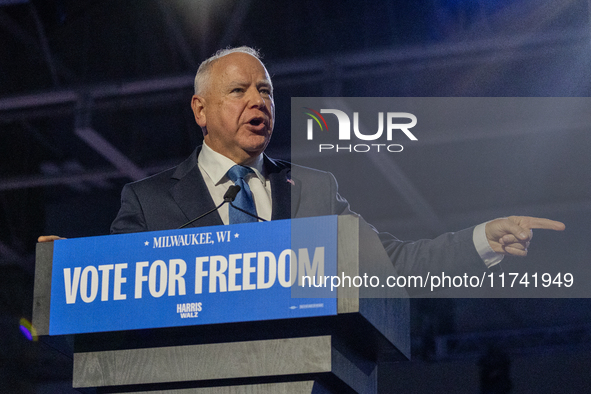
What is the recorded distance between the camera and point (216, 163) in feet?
5.57

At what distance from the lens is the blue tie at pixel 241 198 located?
1.41 metres

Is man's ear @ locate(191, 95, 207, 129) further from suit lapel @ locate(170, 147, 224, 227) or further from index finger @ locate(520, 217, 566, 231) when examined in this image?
index finger @ locate(520, 217, 566, 231)

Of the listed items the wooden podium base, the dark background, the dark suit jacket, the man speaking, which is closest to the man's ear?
the man speaking

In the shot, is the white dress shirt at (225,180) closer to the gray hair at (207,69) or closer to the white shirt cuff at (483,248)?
the gray hair at (207,69)

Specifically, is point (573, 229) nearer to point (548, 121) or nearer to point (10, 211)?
point (548, 121)

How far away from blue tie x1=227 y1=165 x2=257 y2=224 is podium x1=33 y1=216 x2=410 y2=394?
0.23 m

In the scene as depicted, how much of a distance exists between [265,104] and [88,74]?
9.92 feet

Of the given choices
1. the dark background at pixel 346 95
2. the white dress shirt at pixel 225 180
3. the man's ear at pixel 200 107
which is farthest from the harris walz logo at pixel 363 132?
the white dress shirt at pixel 225 180

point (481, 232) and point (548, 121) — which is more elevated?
point (548, 121)

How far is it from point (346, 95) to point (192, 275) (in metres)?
3.21

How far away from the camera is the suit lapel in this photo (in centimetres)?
148

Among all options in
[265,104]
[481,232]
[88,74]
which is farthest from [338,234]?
[88,74]

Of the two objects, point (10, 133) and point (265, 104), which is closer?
point (265, 104)

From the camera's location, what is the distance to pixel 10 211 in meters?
5.63
